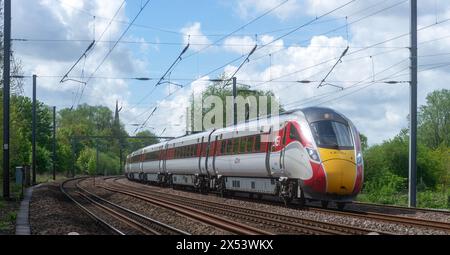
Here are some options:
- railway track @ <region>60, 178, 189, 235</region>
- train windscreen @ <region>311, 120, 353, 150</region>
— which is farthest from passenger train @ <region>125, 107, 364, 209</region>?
railway track @ <region>60, 178, 189, 235</region>

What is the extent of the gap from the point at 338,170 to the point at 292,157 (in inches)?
75.9

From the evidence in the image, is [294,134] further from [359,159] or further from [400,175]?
[400,175]

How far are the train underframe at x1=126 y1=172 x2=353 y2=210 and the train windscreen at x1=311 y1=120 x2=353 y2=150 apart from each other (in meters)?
1.59

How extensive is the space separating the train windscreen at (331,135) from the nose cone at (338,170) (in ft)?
0.71

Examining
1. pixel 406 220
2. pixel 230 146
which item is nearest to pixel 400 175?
pixel 230 146

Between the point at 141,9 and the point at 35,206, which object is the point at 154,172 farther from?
the point at 141,9

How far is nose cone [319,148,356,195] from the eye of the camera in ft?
65.8

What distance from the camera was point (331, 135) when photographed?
811 inches

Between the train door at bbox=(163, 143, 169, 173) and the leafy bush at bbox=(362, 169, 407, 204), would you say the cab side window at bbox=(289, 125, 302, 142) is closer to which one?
the leafy bush at bbox=(362, 169, 407, 204)

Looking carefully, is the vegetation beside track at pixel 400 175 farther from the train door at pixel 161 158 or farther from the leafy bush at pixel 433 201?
the train door at pixel 161 158

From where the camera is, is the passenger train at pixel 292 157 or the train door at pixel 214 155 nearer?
the passenger train at pixel 292 157

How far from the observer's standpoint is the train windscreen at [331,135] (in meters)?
20.4

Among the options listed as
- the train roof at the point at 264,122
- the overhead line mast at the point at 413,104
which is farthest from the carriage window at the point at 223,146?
the overhead line mast at the point at 413,104
